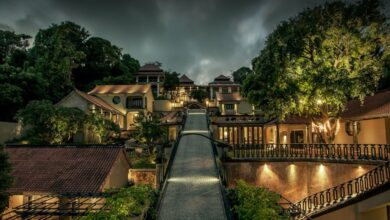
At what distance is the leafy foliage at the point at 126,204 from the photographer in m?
6.99

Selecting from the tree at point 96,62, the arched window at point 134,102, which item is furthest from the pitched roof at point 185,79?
the arched window at point 134,102

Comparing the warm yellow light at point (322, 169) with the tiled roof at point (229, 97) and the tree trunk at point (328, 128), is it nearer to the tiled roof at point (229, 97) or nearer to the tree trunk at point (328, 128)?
the tree trunk at point (328, 128)

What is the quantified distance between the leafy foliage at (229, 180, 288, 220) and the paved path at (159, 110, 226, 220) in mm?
2620

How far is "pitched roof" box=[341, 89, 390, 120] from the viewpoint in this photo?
65.1 feet

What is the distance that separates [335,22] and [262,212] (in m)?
18.9

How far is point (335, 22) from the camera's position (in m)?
20.5

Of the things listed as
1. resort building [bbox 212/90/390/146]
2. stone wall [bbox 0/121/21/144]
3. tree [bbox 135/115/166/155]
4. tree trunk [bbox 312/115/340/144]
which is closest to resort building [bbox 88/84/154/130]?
stone wall [bbox 0/121/21/144]

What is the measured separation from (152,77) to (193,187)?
60.6m

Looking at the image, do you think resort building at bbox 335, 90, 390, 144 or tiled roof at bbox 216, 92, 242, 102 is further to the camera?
tiled roof at bbox 216, 92, 242, 102

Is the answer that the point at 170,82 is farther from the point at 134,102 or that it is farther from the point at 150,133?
the point at 150,133

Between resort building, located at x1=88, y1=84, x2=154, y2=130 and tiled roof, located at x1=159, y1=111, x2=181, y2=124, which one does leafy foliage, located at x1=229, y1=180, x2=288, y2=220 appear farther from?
resort building, located at x1=88, y1=84, x2=154, y2=130

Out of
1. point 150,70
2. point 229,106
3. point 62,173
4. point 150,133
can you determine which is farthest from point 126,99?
point 62,173

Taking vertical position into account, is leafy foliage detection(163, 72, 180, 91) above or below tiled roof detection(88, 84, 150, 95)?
above

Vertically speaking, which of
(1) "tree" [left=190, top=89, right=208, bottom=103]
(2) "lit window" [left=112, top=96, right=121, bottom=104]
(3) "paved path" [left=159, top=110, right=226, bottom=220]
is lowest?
(3) "paved path" [left=159, top=110, right=226, bottom=220]
